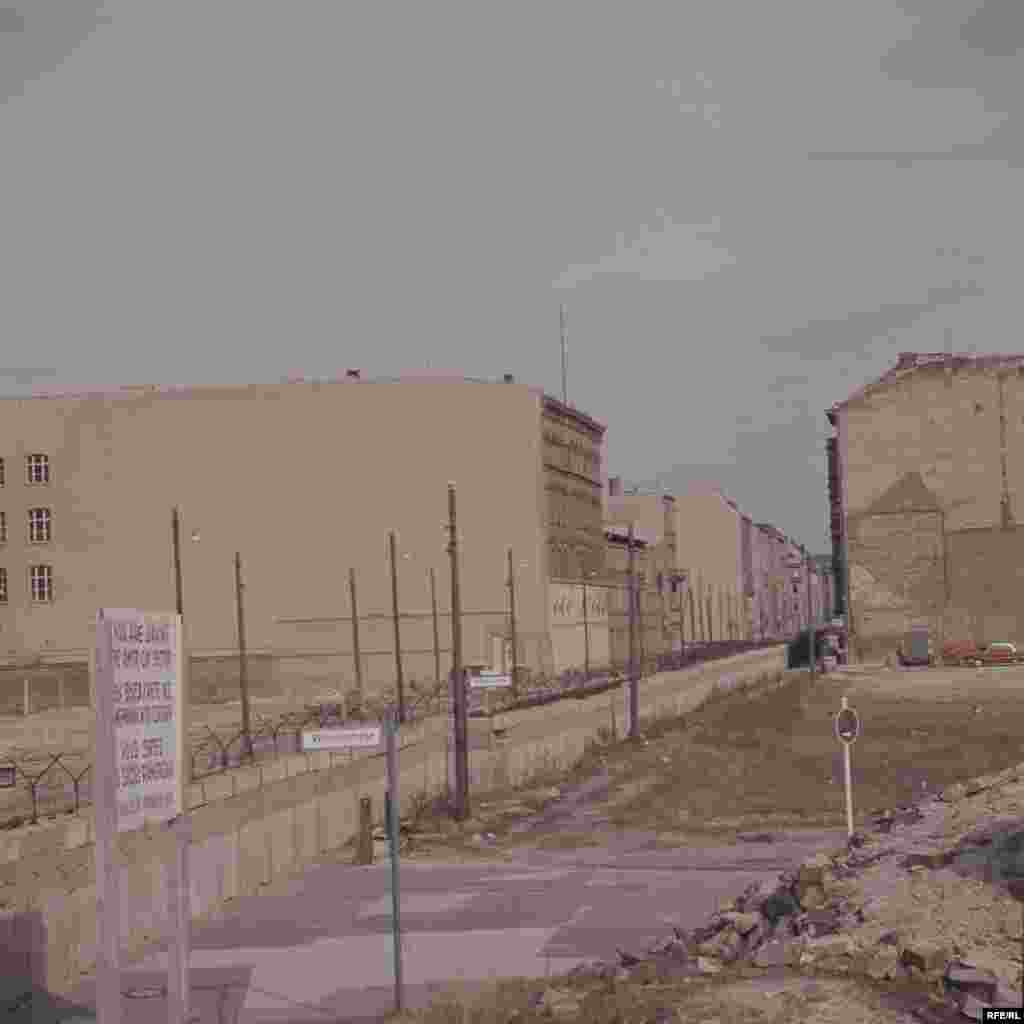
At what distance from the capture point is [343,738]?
667 inches

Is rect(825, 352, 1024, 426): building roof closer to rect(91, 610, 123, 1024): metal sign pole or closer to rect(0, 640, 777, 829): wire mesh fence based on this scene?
rect(0, 640, 777, 829): wire mesh fence

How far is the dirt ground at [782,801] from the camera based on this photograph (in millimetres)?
14969

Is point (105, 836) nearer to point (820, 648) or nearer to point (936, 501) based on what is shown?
point (936, 501)

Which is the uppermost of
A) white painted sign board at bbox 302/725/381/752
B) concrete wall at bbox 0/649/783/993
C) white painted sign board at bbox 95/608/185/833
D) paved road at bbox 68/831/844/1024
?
white painted sign board at bbox 95/608/185/833

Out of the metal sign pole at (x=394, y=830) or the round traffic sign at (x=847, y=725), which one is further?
the round traffic sign at (x=847, y=725)

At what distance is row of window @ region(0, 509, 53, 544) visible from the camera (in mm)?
106500

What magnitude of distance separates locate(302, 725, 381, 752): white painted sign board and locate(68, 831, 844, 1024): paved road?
2.74 meters

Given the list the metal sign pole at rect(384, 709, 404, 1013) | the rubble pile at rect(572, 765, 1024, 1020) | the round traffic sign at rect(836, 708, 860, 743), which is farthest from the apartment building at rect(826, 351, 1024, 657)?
the metal sign pole at rect(384, 709, 404, 1013)

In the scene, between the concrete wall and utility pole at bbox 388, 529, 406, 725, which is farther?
utility pole at bbox 388, 529, 406, 725

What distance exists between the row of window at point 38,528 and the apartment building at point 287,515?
11 cm

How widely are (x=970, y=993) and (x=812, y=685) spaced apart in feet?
252

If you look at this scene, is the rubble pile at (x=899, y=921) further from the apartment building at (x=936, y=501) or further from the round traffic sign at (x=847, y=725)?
the apartment building at (x=936, y=501)

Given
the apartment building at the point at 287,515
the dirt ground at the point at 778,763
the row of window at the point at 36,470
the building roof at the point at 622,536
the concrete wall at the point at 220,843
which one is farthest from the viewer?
the building roof at the point at 622,536

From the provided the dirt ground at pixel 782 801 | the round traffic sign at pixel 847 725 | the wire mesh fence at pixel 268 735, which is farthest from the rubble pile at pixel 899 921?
the round traffic sign at pixel 847 725
